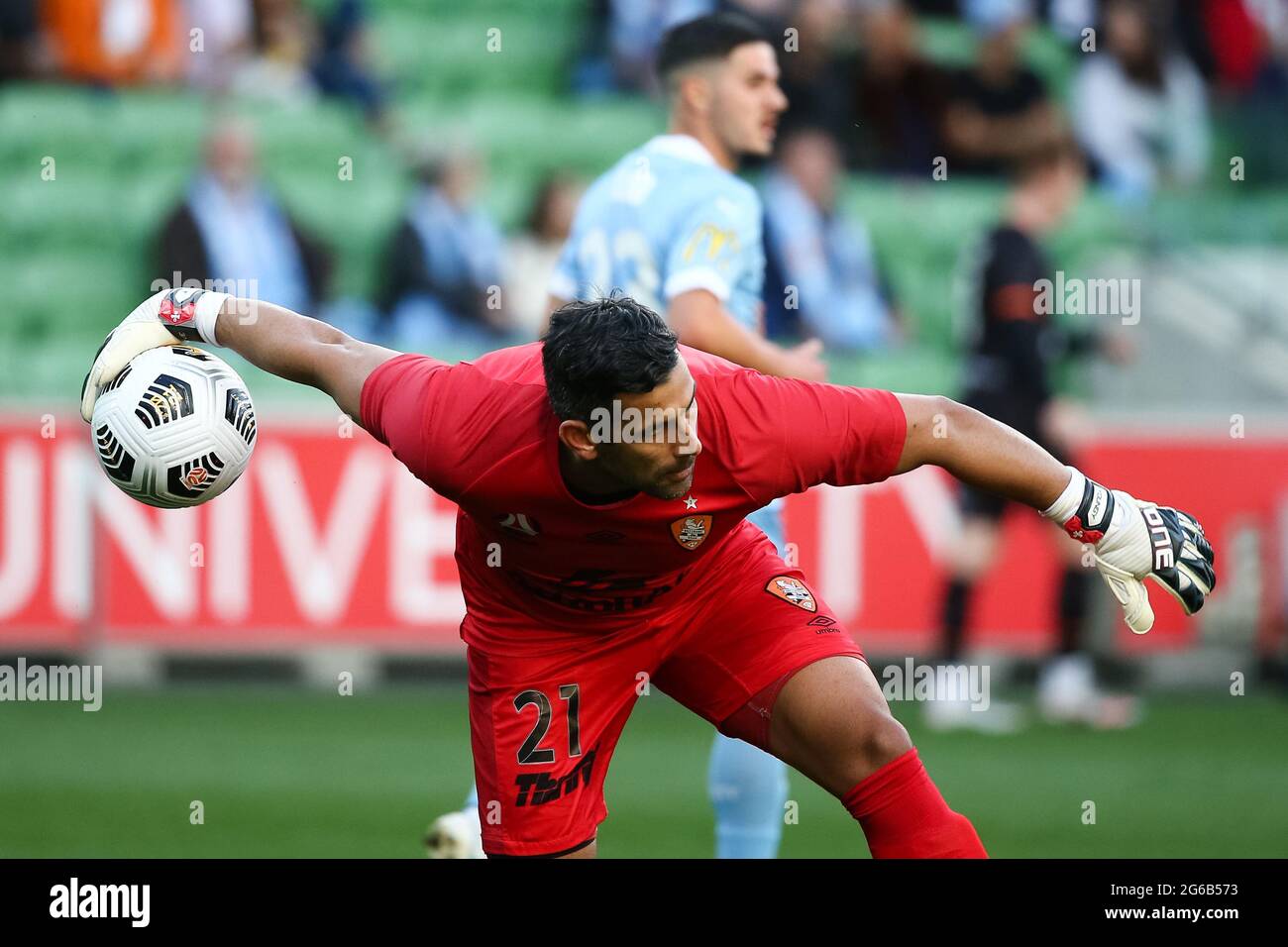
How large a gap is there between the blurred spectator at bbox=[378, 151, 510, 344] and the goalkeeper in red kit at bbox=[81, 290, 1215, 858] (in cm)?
620

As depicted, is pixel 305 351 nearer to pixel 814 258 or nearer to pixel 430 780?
pixel 430 780

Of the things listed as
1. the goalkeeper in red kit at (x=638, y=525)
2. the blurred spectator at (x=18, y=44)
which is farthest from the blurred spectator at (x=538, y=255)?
the goalkeeper in red kit at (x=638, y=525)

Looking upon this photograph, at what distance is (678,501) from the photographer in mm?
4176

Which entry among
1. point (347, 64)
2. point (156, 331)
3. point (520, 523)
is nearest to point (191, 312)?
point (156, 331)

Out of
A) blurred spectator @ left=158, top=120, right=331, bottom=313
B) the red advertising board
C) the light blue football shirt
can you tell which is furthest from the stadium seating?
the light blue football shirt

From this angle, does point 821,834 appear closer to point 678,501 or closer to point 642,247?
point 642,247

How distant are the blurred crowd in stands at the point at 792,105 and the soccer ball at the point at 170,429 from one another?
615 centimetres

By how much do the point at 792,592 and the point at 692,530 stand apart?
1.68ft

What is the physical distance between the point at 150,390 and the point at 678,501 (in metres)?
1.33

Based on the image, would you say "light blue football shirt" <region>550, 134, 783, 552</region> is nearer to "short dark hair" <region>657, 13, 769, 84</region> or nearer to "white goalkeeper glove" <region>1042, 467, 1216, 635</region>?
"short dark hair" <region>657, 13, 769, 84</region>

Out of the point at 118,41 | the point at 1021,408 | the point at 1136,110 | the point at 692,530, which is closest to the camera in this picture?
the point at 692,530

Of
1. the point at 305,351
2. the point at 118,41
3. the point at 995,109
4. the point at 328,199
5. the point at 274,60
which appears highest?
the point at 118,41

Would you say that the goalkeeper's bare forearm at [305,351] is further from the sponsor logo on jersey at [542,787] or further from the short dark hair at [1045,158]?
the short dark hair at [1045,158]

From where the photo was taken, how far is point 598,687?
14.8 feet
